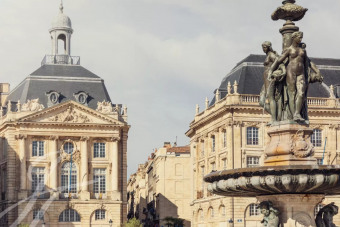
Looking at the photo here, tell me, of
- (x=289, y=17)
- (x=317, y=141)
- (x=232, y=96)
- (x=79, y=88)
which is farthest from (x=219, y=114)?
(x=289, y=17)

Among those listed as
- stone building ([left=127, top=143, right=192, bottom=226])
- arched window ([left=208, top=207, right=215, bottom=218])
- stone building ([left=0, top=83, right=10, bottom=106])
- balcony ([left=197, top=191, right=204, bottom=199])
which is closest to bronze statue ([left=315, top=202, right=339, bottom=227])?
arched window ([left=208, top=207, right=215, bottom=218])

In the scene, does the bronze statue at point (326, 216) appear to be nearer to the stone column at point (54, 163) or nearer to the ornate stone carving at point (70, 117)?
the stone column at point (54, 163)

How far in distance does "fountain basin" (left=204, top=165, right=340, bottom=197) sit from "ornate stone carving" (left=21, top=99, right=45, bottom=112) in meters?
69.0

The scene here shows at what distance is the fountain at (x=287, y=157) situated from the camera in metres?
18.6

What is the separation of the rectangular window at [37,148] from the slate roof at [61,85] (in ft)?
13.0

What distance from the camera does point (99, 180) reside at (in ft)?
291

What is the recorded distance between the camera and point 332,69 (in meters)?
79.6

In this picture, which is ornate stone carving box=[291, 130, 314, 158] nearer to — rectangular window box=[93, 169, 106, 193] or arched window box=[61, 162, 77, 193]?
arched window box=[61, 162, 77, 193]

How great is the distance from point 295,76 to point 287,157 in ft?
6.37

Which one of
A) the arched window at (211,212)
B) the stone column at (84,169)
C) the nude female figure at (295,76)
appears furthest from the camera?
the stone column at (84,169)

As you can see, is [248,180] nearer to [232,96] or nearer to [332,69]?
[232,96]

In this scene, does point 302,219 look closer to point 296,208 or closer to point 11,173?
point 296,208

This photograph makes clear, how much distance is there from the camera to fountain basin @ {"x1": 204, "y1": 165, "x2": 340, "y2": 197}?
18.4 m

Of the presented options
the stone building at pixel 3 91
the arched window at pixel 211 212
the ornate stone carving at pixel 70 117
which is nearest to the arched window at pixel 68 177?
the ornate stone carving at pixel 70 117
